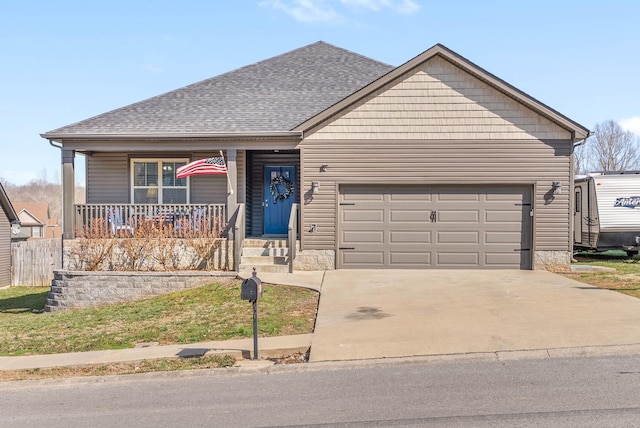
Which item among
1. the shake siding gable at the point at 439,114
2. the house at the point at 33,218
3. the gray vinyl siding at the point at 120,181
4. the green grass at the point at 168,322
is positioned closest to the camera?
the green grass at the point at 168,322

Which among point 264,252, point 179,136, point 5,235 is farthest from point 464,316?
point 5,235

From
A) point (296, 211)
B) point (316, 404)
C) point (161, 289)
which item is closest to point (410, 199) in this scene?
point (296, 211)

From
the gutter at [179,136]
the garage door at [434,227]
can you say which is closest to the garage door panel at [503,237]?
the garage door at [434,227]

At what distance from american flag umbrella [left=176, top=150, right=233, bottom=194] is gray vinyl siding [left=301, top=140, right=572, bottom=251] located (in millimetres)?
2333

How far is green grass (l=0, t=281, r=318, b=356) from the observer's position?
27.5 feet

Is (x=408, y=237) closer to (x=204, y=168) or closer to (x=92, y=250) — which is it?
(x=204, y=168)

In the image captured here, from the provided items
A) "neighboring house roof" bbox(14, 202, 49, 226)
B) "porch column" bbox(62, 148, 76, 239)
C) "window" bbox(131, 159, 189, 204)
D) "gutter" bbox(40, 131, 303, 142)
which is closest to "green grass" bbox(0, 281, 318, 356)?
"porch column" bbox(62, 148, 76, 239)

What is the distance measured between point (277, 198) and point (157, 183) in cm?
367

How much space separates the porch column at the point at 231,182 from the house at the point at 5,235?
1580cm

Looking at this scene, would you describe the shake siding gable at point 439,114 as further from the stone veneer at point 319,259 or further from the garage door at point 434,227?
the stone veneer at point 319,259

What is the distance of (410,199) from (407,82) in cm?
314

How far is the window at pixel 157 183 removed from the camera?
1584 cm

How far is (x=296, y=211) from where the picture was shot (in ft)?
47.0

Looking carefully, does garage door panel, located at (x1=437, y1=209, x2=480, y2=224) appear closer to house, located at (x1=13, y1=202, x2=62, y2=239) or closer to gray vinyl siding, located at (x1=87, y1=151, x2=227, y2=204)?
gray vinyl siding, located at (x1=87, y1=151, x2=227, y2=204)
